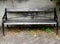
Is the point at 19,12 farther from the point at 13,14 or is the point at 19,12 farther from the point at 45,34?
the point at 45,34

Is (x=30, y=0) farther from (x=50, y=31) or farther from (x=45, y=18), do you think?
(x=50, y=31)

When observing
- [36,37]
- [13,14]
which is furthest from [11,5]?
[36,37]

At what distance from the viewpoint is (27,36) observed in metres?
6.54

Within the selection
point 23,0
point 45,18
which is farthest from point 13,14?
point 45,18

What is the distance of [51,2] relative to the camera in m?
7.31

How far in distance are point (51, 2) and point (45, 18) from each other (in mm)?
708

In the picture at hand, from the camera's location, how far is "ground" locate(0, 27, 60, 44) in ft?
19.9

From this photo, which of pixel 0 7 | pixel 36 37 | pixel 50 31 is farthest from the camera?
pixel 0 7

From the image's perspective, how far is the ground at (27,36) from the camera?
6.08m

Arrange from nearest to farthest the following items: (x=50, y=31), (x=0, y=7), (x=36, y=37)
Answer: (x=36, y=37)
(x=50, y=31)
(x=0, y=7)

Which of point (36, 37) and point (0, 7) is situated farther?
point (0, 7)

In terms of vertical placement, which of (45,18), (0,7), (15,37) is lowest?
(15,37)

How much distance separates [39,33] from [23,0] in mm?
1549

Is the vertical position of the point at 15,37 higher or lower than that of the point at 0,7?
lower
